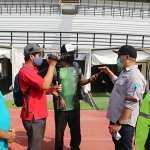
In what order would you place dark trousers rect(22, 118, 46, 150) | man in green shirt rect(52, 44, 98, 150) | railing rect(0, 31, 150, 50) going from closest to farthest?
dark trousers rect(22, 118, 46, 150) → man in green shirt rect(52, 44, 98, 150) → railing rect(0, 31, 150, 50)

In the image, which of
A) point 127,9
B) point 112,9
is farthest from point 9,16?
point 127,9

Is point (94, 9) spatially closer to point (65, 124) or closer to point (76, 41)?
point (76, 41)

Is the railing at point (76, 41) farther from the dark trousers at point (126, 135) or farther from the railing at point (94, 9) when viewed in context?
the railing at point (94, 9)

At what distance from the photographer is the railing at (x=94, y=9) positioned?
2577 cm

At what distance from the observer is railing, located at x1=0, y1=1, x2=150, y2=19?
25.8 meters

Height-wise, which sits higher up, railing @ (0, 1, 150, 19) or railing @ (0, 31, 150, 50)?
railing @ (0, 1, 150, 19)

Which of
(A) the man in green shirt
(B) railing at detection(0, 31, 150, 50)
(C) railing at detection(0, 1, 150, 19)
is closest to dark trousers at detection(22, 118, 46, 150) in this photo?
(A) the man in green shirt

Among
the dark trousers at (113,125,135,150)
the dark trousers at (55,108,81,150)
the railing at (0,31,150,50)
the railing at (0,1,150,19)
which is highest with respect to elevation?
the railing at (0,1,150,19)

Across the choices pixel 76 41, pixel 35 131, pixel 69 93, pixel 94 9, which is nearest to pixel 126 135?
pixel 35 131

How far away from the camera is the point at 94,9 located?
25562 mm

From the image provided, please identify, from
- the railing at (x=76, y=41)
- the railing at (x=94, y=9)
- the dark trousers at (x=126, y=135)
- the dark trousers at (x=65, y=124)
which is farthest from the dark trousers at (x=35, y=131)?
the railing at (x=94, y=9)

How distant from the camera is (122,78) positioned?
3.02 m

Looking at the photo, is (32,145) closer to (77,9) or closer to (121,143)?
(121,143)

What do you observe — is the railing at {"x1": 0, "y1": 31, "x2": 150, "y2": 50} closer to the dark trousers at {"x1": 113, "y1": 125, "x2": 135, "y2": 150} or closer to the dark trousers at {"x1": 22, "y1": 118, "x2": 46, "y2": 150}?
the dark trousers at {"x1": 22, "y1": 118, "x2": 46, "y2": 150}
